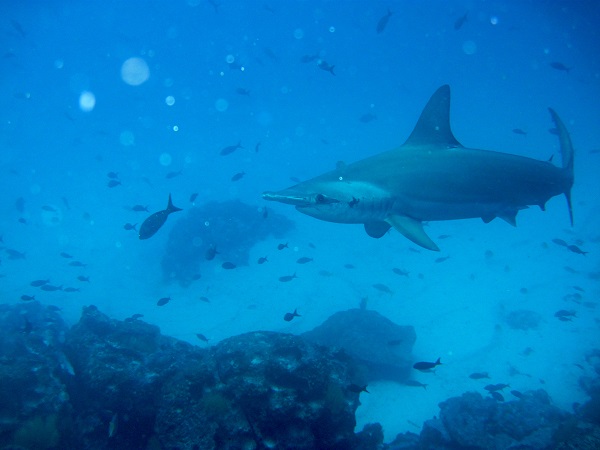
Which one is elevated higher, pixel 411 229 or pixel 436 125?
pixel 436 125

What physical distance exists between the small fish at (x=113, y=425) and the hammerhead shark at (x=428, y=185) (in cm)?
451

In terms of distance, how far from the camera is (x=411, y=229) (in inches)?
179

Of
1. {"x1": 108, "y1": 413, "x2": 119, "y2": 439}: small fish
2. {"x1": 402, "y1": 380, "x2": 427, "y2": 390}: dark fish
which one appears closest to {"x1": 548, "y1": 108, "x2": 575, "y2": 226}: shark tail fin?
{"x1": 108, "y1": 413, "x2": 119, "y2": 439}: small fish

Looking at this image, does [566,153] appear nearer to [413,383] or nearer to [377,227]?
[377,227]

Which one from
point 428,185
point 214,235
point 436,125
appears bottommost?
point 214,235

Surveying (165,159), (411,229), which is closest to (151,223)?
(411,229)

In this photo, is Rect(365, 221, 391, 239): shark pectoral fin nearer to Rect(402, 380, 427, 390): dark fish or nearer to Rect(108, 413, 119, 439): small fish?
Rect(108, 413, 119, 439): small fish

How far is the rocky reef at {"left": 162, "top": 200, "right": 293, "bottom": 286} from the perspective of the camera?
79.3 ft

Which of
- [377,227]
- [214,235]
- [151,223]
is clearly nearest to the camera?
[377,227]

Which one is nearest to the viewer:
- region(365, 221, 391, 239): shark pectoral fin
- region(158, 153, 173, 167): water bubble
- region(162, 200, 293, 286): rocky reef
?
region(365, 221, 391, 239): shark pectoral fin

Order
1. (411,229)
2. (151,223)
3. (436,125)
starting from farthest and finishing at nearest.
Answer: (151,223) → (436,125) → (411,229)

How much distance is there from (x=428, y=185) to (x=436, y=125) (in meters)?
1.22

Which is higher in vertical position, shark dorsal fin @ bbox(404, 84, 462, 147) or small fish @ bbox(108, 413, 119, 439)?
shark dorsal fin @ bbox(404, 84, 462, 147)

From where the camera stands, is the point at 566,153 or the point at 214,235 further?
the point at 214,235
